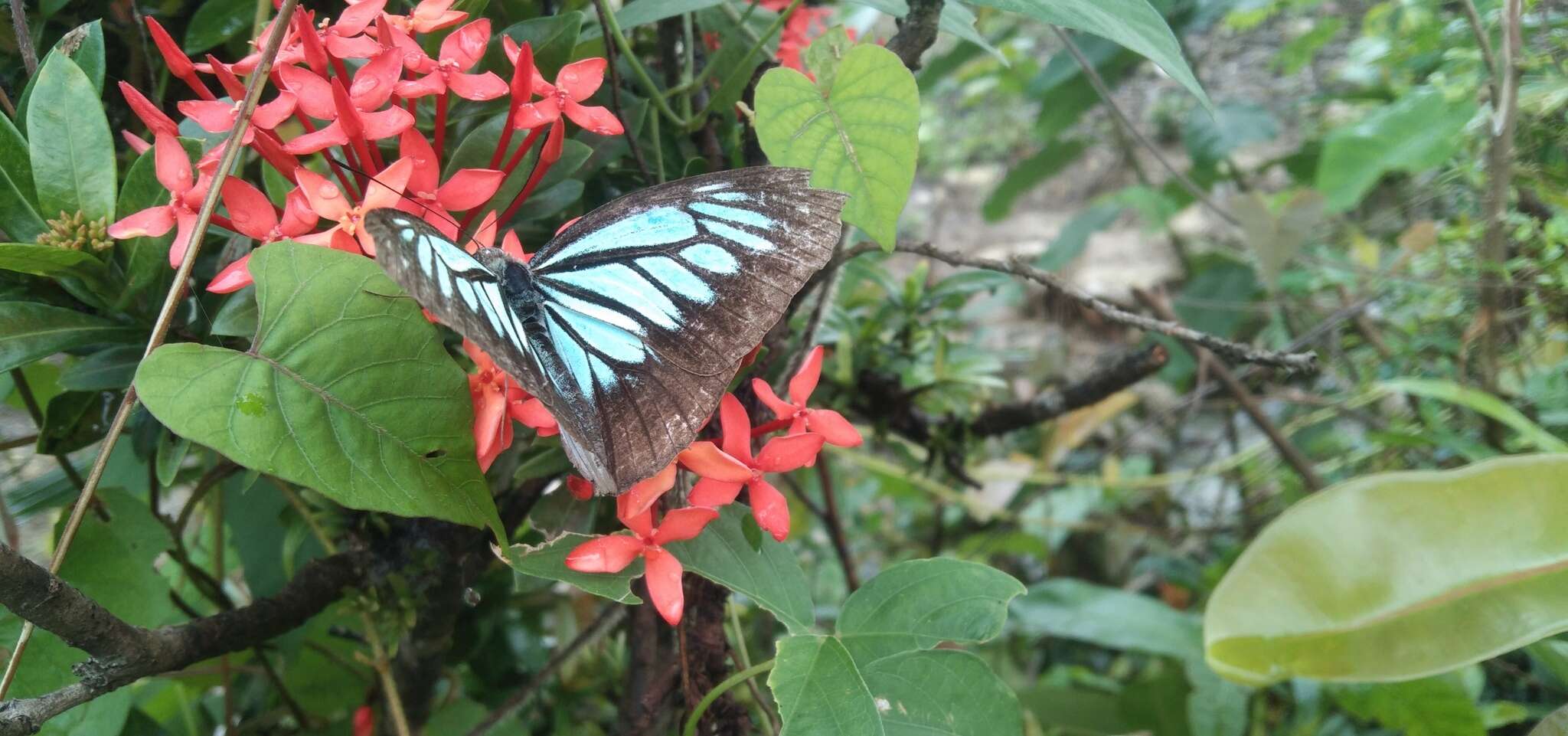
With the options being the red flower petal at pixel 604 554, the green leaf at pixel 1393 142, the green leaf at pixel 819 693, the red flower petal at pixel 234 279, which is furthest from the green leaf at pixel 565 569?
the green leaf at pixel 1393 142

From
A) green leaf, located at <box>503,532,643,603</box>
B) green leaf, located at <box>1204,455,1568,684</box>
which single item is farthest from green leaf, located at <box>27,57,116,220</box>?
green leaf, located at <box>1204,455,1568,684</box>

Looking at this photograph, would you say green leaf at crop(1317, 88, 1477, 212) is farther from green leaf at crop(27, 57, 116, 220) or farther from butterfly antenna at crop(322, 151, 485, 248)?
green leaf at crop(27, 57, 116, 220)

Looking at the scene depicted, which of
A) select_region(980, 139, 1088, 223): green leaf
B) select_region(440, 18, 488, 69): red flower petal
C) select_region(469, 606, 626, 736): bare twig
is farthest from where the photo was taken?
select_region(980, 139, 1088, 223): green leaf

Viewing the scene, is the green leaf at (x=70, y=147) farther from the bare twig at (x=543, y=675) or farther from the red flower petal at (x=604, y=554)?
the bare twig at (x=543, y=675)

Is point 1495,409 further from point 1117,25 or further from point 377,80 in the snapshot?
point 377,80

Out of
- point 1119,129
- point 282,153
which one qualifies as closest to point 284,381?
point 282,153

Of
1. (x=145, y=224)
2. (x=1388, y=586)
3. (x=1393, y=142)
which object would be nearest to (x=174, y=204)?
(x=145, y=224)
